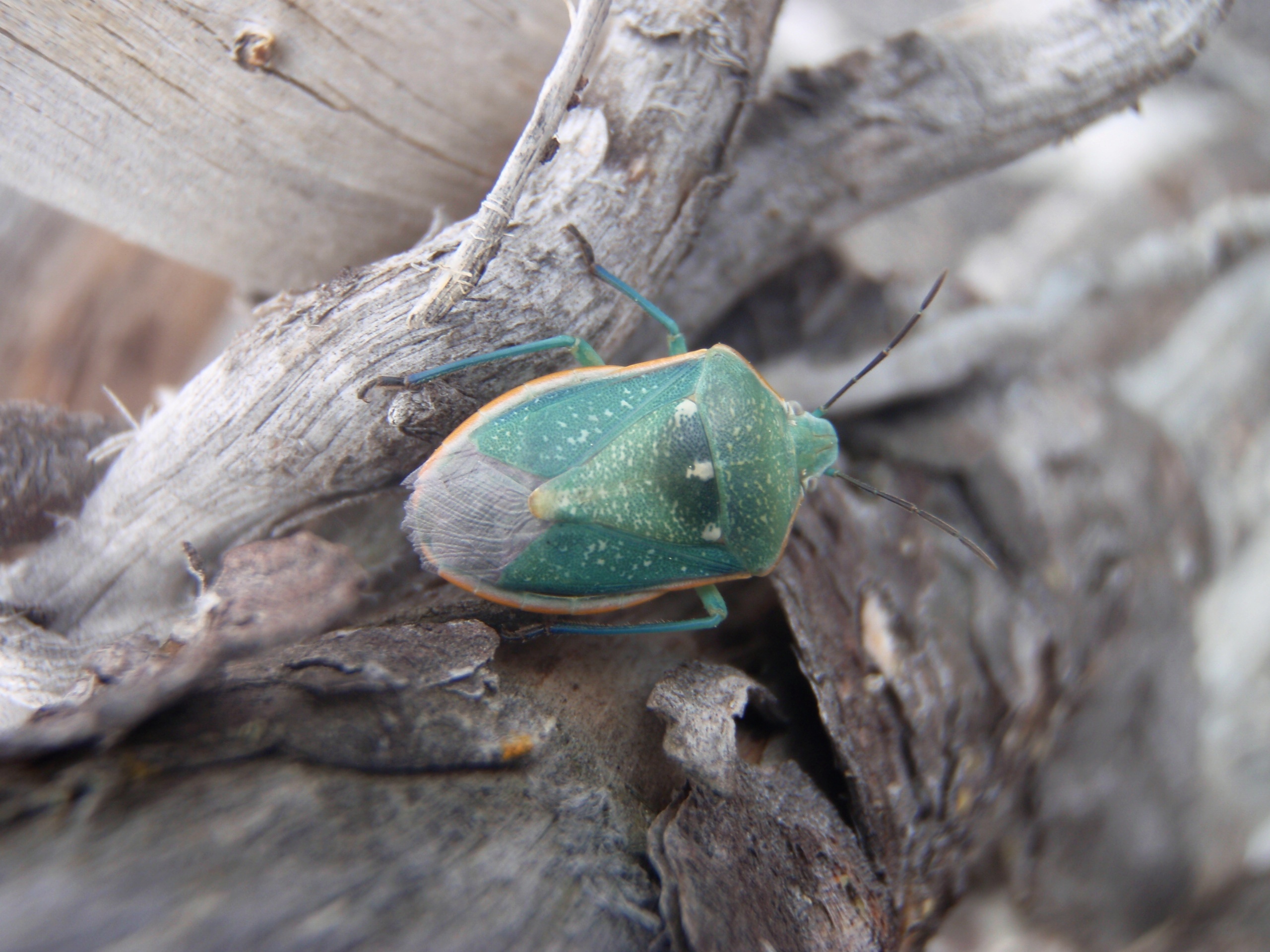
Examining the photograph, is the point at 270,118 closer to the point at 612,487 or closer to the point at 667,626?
the point at 612,487

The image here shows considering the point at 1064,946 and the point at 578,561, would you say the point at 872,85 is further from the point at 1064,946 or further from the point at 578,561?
the point at 1064,946

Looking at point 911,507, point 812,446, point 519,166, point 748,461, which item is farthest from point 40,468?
point 911,507

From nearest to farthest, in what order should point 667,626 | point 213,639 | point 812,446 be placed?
1. point 213,639
2. point 667,626
3. point 812,446

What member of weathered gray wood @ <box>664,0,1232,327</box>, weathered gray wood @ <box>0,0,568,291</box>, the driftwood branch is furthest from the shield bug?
weathered gray wood @ <box>0,0,568,291</box>

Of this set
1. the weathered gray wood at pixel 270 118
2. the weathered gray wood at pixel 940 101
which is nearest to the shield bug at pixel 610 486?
the weathered gray wood at pixel 940 101

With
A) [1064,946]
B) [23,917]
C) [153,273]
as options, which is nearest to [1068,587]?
[1064,946]
